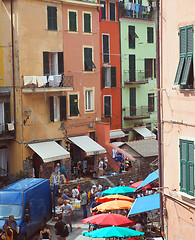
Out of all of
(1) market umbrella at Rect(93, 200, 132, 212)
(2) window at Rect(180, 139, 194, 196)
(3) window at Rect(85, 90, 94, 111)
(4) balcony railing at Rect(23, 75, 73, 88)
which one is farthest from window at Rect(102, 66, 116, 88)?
(2) window at Rect(180, 139, 194, 196)

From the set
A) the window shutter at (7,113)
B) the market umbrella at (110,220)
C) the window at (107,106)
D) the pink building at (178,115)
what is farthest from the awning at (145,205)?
the window at (107,106)

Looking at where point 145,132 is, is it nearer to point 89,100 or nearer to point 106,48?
point 106,48

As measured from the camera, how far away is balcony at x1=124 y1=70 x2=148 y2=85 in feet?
133

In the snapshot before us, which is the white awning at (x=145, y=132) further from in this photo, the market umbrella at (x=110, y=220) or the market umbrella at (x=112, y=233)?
the market umbrella at (x=112, y=233)

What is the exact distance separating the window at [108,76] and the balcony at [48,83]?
6505 millimetres

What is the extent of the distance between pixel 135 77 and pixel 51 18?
478 inches

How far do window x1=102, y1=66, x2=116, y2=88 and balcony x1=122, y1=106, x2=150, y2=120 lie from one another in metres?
2.81

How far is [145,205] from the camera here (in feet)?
59.1

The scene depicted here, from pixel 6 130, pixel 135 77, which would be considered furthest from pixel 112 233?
pixel 135 77

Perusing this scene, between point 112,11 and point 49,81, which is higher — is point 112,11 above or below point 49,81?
above

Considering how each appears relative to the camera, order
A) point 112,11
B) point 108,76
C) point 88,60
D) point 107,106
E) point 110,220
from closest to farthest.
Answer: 1. point 110,220
2. point 88,60
3. point 108,76
4. point 107,106
5. point 112,11

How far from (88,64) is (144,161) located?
8.15 meters

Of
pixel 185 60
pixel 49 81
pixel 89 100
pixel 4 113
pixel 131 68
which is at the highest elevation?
pixel 131 68

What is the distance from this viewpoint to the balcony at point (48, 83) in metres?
29.9
